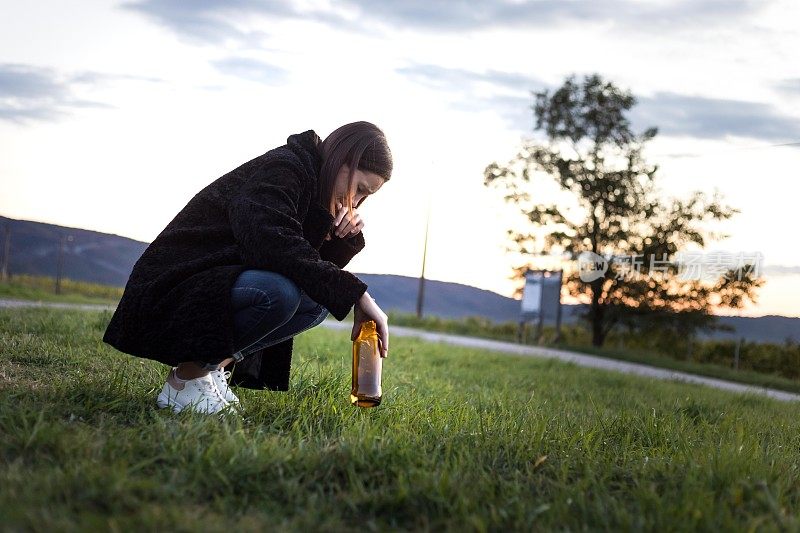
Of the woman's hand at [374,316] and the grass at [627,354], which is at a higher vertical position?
the woman's hand at [374,316]

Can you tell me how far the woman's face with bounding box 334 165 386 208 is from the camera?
11.0ft

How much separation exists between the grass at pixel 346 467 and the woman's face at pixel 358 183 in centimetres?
90

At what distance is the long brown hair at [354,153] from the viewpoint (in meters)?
3.31

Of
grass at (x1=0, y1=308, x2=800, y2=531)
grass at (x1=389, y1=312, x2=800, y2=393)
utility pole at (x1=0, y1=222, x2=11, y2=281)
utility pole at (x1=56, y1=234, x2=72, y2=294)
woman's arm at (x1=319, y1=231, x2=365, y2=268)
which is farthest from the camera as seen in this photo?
utility pole at (x1=0, y1=222, x2=11, y2=281)

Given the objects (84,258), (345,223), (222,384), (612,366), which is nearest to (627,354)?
(612,366)

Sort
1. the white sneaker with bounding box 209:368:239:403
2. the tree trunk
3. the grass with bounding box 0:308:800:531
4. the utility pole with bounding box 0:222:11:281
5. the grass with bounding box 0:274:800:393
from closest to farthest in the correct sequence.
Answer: the grass with bounding box 0:308:800:531
the white sneaker with bounding box 209:368:239:403
the grass with bounding box 0:274:800:393
the utility pole with bounding box 0:222:11:281
the tree trunk

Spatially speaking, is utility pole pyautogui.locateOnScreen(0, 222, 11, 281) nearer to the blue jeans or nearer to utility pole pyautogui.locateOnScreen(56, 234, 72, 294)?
utility pole pyautogui.locateOnScreen(56, 234, 72, 294)

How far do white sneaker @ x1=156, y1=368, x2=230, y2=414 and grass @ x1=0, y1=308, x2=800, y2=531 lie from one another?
0.09 metres

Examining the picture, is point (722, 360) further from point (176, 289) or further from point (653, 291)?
point (176, 289)

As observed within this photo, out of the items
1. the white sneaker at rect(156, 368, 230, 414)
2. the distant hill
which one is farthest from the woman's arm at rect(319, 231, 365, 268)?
the distant hill

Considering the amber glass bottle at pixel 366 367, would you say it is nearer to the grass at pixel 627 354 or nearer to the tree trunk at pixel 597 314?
the grass at pixel 627 354

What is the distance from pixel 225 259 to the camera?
3.29 m

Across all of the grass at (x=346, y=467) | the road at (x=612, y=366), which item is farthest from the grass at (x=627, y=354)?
the grass at (x=346, y=467)

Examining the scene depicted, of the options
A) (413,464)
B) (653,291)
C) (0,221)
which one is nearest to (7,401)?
(413,464)
